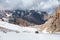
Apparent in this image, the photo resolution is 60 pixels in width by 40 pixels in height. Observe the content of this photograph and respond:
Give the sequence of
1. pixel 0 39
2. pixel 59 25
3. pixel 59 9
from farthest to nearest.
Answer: pixel 59 9 → pixel 59 25 → pixel 0 39

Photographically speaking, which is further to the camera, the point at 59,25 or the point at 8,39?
the point at 59,25

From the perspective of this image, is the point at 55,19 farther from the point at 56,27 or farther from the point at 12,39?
the point at 12,39

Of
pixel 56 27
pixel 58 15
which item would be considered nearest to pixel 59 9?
pixel 58 15

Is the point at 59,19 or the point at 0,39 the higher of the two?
the point at 0,39

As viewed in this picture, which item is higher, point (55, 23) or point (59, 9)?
point (59, 9)

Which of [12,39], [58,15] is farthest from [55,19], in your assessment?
[12,39]

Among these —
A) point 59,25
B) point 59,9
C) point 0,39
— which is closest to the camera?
point 0,39

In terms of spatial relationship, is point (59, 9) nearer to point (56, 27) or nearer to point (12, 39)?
point (56, 27)

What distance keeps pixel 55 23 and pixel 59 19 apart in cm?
137

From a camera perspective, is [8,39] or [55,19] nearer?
[8,39]

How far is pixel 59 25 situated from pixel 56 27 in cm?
137

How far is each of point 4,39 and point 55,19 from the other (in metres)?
38.3

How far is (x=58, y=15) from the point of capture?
145ft

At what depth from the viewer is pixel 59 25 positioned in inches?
1614
